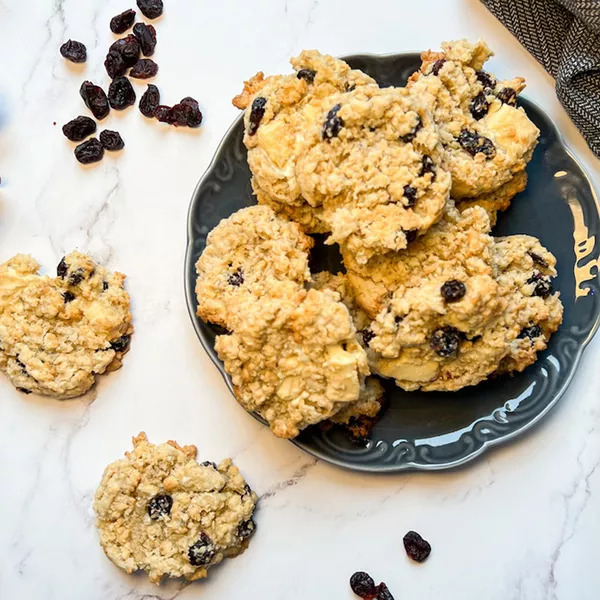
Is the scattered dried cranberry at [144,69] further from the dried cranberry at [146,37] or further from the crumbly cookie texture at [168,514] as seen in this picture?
the crumbly cookie texture at [168,514]

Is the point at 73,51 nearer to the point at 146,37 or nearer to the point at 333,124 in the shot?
the point at 146,37

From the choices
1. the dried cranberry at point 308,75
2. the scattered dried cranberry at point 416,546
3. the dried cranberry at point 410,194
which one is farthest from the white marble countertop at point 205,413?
the dried cranberry at point 410,194

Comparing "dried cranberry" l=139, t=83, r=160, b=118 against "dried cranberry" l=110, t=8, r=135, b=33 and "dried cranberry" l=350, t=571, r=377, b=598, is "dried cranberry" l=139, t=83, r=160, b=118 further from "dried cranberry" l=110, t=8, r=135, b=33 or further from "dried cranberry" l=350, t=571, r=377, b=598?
"dried cranberry" l=350, t=571, r=377, b=598

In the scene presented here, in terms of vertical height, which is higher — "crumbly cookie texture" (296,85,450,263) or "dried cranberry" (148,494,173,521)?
"crumbly cookie texture" (296,85,450,263)

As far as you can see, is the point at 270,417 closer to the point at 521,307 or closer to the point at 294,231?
the point at 294,231

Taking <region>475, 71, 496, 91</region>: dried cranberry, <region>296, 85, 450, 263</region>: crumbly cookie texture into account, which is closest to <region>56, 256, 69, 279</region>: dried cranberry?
<region>296, 85, 450, 263</region>: crumbly cookie texture

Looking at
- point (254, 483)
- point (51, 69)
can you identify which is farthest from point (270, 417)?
point (51, 69)
